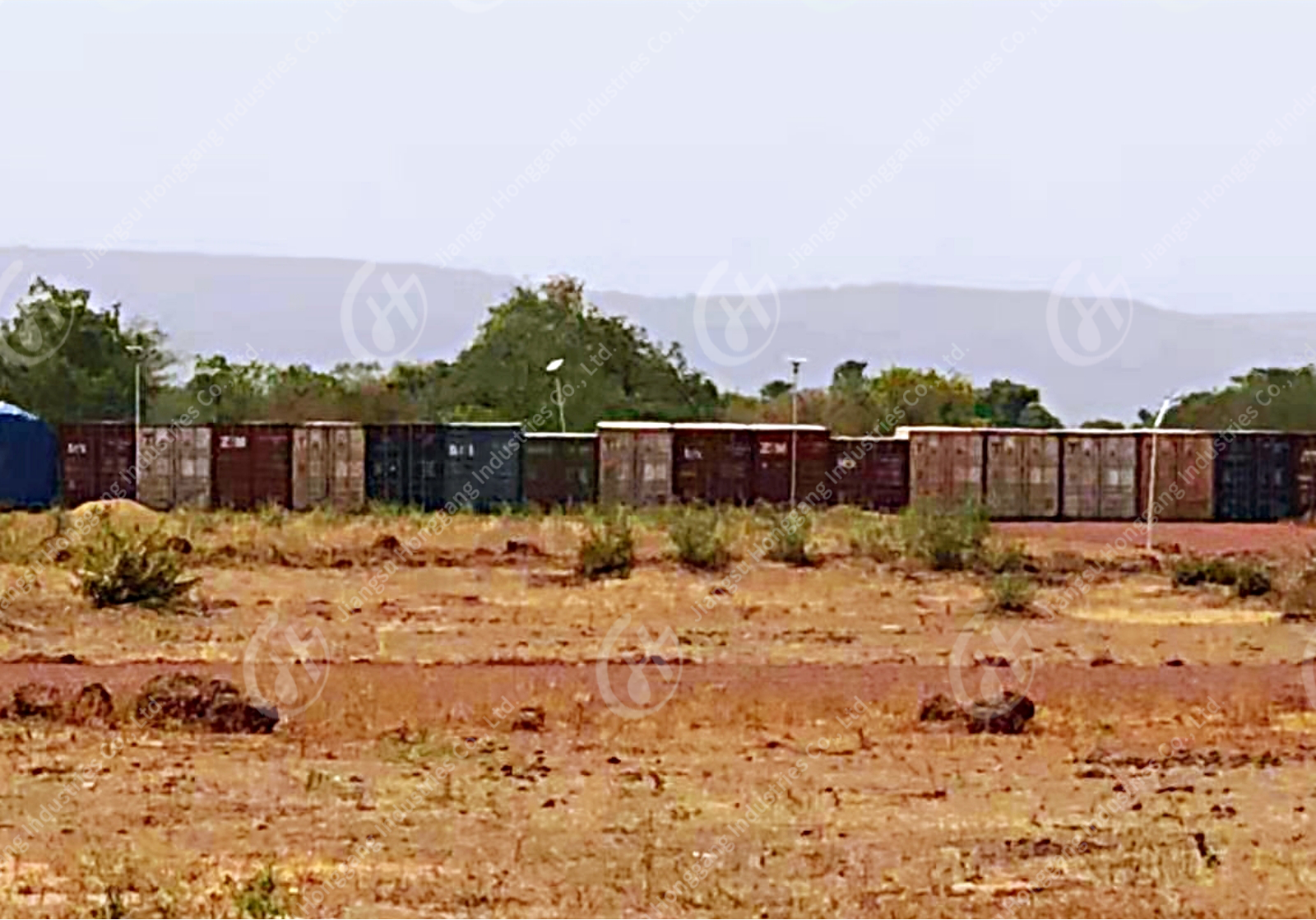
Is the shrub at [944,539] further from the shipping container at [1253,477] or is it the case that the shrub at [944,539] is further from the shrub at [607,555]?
the shipping container at [1253,477]

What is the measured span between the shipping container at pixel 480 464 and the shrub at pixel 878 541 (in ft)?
37.0

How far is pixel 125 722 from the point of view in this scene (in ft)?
50.5

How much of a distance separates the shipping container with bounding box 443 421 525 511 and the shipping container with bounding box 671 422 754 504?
12.3ft

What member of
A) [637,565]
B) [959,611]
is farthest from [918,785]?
[637,565]

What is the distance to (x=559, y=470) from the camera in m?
52.9

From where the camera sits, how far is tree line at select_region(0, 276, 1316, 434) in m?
68.2

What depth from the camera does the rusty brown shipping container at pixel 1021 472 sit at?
177 feet

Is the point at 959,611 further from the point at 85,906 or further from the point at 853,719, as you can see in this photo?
the point at 85,906

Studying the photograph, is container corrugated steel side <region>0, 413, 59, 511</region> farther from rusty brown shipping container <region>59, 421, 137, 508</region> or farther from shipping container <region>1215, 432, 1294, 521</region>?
shipping container <region>1215, 432, 1294, 521</region>

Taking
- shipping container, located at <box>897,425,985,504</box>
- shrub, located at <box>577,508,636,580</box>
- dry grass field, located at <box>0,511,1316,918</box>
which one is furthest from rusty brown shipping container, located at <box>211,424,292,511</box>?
dry grass field, located at <box>0,511,1316,918</box>

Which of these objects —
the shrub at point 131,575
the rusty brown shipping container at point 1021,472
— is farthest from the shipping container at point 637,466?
the shrub at point 131,575

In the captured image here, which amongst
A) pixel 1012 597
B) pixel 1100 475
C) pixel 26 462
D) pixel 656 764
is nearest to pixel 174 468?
pixel 26 462

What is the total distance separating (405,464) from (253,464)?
3466 mm

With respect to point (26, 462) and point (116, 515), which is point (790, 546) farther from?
point (26, 462)
